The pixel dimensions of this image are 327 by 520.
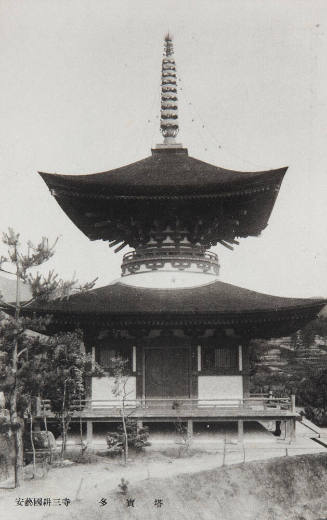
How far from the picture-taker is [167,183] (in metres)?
24.3

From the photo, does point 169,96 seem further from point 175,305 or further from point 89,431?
point 89,431

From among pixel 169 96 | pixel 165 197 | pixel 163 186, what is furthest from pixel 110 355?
pixel 169 96

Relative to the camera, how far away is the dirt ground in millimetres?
14977

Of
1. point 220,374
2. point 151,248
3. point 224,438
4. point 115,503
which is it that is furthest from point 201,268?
point 115,503

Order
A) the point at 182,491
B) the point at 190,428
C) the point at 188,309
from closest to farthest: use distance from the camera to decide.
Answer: the point at 182,491, the point at 188,309, the point at 190,428

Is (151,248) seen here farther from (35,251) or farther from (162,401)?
(35,251)

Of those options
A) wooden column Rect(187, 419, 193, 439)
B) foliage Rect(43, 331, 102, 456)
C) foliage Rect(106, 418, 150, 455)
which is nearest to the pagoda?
wooden column Rect(187, 419, 193, 439)

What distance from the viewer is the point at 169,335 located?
23047mm

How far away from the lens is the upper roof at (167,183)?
22719 millimetres

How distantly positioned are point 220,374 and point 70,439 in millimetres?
6046

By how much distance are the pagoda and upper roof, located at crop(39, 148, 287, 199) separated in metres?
0.04

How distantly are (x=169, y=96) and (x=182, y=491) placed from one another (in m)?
20.6

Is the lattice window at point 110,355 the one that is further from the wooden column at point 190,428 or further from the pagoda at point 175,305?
the wooden column at point 190,428

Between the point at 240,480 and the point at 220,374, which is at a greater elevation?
the point at 220,374
